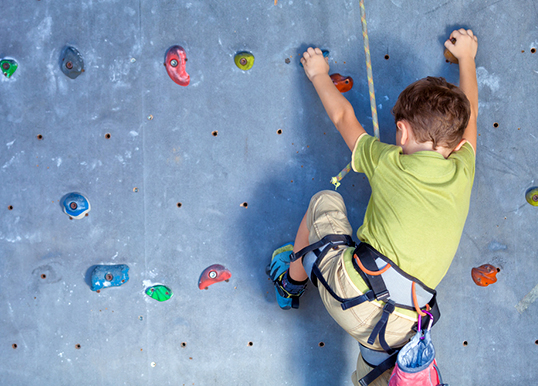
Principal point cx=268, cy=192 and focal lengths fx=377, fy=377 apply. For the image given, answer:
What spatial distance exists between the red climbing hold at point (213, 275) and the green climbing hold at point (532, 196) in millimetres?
1207

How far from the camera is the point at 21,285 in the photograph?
1.48m

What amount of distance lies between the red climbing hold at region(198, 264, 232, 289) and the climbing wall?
1 cm

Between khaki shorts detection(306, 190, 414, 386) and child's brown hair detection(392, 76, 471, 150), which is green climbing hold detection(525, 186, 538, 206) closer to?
child's brown hair detection(392, 76, 471, 150)

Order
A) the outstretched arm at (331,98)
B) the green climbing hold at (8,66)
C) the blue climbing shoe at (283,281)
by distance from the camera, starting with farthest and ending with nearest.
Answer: the green climbing hold at (8,66) → the blue climbing shoe at (283,281) → the outstretched arm at (331,98)

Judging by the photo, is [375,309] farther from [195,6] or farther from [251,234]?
[195,6]

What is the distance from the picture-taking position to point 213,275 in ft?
4.77

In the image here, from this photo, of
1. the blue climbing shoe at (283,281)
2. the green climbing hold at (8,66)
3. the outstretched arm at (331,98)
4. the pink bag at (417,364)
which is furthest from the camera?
the green climbing hold at (8,66)

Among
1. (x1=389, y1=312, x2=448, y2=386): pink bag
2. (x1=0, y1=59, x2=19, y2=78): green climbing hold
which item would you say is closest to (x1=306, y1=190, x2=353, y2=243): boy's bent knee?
(x1=389, y1=312, x2=448, y2=386): pink bag

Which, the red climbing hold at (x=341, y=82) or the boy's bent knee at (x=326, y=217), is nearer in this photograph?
the boy's bent knee at (x=326, y=217)

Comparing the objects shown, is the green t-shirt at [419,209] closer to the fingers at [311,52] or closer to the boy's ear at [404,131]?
the boy's ear at [404,131]

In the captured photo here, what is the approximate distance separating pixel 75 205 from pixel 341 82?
1.11 meters

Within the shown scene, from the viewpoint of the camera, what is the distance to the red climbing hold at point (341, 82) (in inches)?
55.9

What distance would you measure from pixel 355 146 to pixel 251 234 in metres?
0.54

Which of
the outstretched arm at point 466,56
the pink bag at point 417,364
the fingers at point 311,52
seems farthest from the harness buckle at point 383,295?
the fingers at point 311,52
